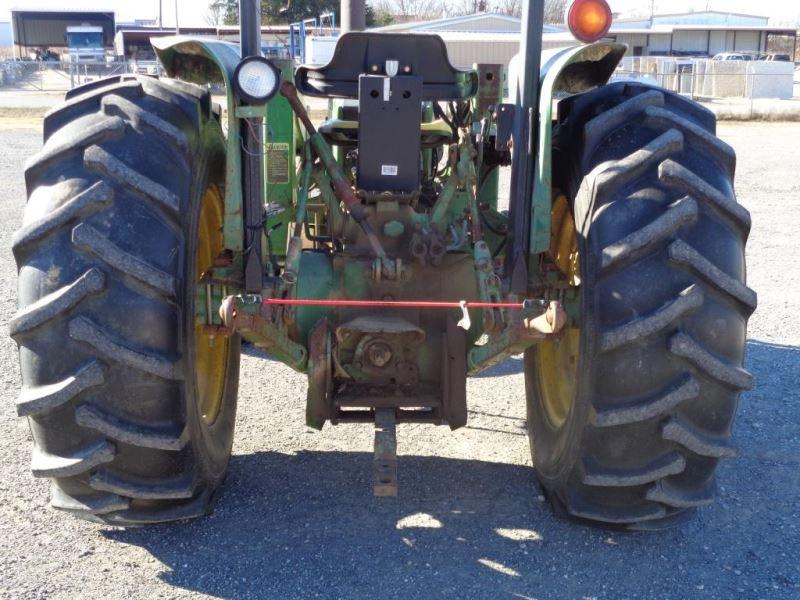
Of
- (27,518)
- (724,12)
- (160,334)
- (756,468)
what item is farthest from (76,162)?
(724,12)

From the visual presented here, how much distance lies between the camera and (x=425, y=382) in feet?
12.7

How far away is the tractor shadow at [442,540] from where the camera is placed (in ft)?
11.2

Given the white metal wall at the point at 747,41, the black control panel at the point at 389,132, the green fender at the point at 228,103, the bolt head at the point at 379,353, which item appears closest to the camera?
the green fender at the point at 228,103

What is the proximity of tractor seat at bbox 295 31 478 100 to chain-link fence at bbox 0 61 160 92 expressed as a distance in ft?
103

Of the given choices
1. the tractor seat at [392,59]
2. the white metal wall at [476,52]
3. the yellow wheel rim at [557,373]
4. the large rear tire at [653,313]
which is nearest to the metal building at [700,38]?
the white metal wall at [476,52]

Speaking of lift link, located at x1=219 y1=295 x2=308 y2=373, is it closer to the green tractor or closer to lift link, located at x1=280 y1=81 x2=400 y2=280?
the green tractor

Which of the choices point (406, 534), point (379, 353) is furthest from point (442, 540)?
point (379, 353)

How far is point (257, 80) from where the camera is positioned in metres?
3.21

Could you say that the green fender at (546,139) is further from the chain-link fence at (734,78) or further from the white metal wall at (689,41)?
the white metal wall at (689,41)

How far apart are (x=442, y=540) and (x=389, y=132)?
5.49ft

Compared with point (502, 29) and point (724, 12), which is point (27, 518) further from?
point (724, 12)

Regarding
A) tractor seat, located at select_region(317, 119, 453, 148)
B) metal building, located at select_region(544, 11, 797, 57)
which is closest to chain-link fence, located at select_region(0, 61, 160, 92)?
tractor seat, located at select_region(317, 119, 453, 148)

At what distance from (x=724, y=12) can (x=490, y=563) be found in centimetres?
7827

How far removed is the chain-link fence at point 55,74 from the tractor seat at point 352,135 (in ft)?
99.8
